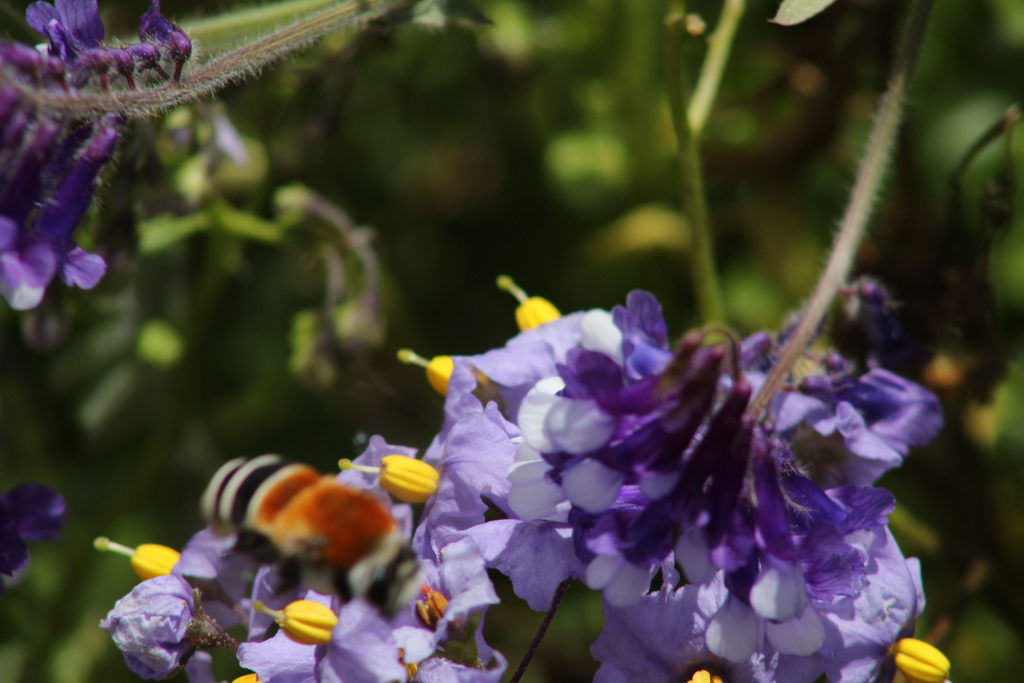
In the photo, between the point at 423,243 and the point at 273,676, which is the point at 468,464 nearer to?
the point at 273,676

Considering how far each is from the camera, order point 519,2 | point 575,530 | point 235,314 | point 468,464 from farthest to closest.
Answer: point 235,314 < point 519,2 < point 468,464 < point 575,530

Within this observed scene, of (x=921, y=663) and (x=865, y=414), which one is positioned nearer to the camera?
(x=921, y=663)

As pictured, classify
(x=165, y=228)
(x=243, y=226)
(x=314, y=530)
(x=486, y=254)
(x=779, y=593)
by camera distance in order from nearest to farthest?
(x=779, y=593) → (x=314, y=530) → (x=165, y=228) → (x=243, y=226) → (x=486, y=254)

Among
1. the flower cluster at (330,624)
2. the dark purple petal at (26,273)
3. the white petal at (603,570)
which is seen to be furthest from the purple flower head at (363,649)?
the dark purple petal at (26,273)

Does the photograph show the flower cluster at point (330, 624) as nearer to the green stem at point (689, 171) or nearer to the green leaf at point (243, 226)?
the green stem at point (689, 171)

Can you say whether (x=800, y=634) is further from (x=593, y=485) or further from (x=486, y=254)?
(x=486, y=254)

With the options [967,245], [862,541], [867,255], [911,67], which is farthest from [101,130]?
[967,245]

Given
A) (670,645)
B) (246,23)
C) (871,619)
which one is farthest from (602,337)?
(246,23)
